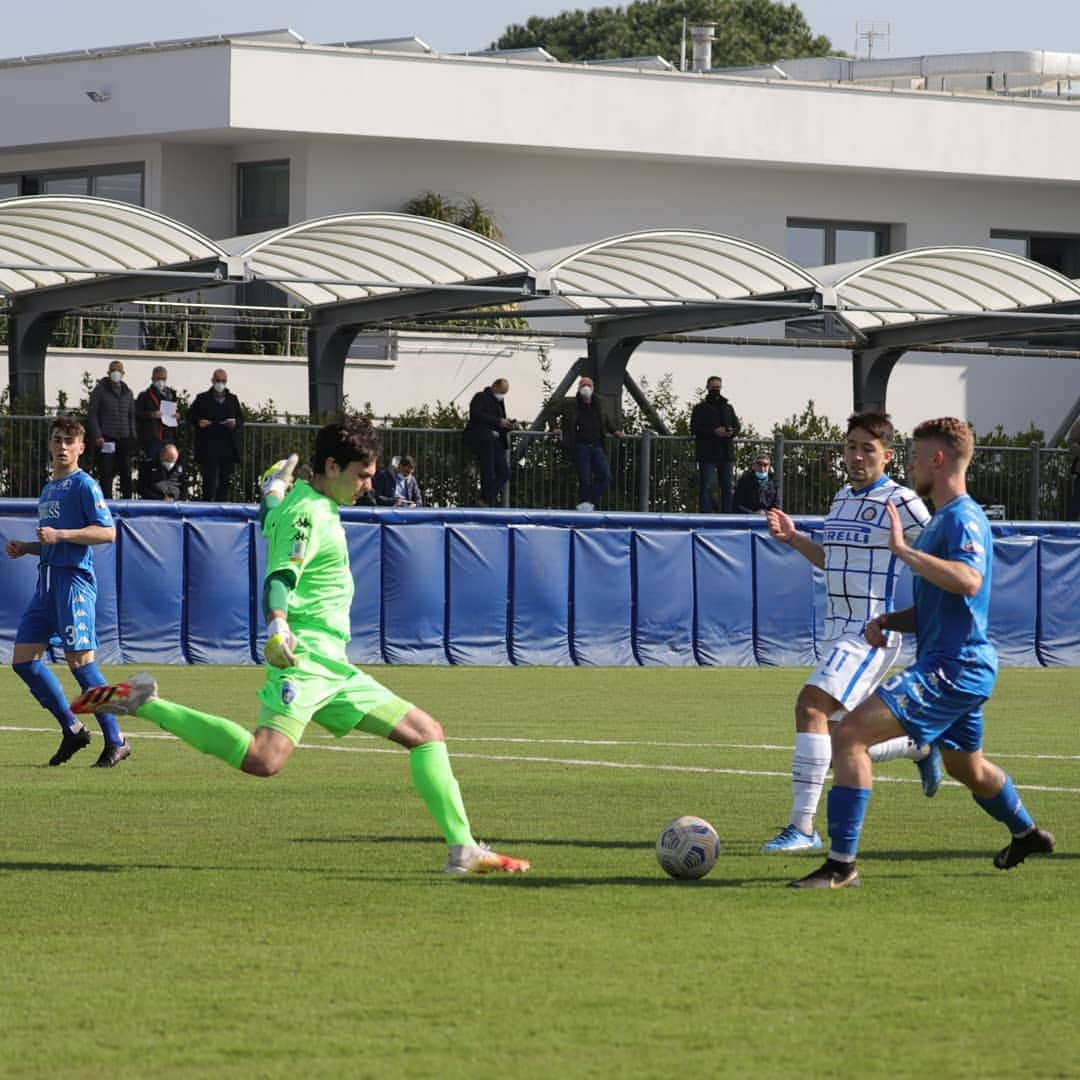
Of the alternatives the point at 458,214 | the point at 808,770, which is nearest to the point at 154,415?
the point at 458,214

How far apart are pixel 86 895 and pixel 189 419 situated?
19899 mm

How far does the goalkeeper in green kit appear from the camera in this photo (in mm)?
8984

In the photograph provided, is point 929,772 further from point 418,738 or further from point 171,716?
point 171,716

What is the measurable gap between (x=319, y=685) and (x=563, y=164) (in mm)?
39124

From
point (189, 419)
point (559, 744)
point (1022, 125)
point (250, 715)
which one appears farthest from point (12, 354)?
point (1022, 125)

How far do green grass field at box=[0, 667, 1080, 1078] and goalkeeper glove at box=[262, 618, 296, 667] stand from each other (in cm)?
93

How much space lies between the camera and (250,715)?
17.1m

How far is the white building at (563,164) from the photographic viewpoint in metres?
43.7

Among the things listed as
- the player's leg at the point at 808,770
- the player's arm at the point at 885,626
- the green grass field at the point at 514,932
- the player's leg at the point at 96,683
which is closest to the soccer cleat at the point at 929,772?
the green grass field at the point at 514,932

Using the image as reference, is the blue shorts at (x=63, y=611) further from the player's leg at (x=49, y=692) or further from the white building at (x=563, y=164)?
the white building at (x=563, y=164)

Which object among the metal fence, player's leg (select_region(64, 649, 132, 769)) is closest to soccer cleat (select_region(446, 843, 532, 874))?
player's leg (select_region(64, 649, 132, 769))

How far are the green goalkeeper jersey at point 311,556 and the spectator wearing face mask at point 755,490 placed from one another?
21.3 m

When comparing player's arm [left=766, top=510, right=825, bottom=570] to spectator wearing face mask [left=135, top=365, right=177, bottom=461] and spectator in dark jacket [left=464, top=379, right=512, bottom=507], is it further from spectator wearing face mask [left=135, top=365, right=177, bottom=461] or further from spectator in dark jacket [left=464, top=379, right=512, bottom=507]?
spectator in dark jacket [left=464, top=379, right=512, bottom=507]

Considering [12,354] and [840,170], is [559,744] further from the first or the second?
[840,170]
